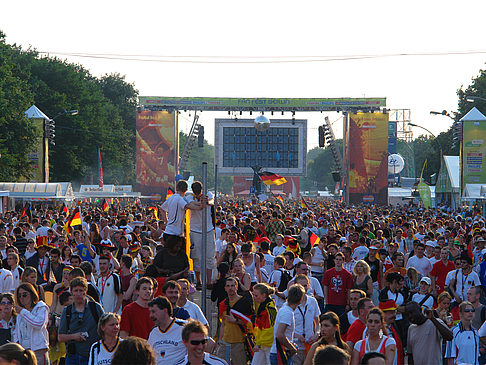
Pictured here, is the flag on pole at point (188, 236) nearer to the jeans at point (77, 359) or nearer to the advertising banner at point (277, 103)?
the jeans at point (77, 359)

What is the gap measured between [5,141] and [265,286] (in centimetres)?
4281

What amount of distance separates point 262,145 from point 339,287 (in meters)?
67.9

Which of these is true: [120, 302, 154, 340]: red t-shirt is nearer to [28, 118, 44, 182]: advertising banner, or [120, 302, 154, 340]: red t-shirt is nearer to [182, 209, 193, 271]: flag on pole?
[182, 209, 193, 271]: flag on pole

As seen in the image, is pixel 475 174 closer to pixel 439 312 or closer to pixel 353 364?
pixel 439 312

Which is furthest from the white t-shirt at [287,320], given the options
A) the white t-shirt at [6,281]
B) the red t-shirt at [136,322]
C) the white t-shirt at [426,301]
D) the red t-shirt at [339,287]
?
the white t-shirt at [6,281]

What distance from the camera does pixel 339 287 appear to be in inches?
460

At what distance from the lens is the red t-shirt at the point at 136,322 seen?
7863 mm

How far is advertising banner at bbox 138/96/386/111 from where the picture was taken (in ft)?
206

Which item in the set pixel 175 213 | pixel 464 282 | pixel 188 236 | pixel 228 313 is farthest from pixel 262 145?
pixel 228 313

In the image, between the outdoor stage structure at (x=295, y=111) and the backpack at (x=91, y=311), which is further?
the outdoor stage structure at (x=295, y=111)

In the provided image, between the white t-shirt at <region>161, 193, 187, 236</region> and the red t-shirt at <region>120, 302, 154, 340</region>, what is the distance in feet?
10.1

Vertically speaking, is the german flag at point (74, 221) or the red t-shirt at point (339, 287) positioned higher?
the german flag at point (74, 221)

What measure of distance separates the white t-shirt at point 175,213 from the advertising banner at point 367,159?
51.9 m

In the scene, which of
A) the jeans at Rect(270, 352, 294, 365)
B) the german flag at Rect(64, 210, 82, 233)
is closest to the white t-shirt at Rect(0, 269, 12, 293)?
the jeans at Rect(270, 352, 294, 365)
